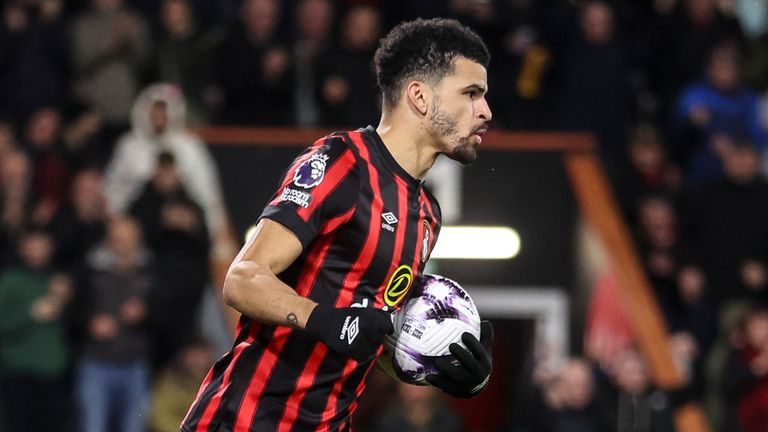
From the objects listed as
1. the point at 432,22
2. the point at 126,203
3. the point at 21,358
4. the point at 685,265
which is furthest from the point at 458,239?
the point at 432,22

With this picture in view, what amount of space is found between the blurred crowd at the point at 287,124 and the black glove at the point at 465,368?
5608 millimetres

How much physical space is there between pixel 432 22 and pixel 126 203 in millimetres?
6740

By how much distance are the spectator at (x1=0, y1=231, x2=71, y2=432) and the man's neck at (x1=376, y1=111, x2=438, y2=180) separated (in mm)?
6139

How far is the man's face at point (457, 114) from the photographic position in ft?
16.5

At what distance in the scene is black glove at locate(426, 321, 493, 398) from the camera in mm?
4914

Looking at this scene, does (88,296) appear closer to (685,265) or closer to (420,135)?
(685,265)

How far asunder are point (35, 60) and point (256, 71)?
2002 millimetres

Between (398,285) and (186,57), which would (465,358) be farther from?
(186,57)

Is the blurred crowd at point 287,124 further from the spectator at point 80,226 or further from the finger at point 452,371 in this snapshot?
the finger at point 452,371

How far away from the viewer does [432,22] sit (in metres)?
5.15

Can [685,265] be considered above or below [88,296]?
below

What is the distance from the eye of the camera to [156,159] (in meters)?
11.4

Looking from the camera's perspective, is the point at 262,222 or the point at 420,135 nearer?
the point at 262,222

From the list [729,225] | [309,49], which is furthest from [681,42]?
[309,49]
